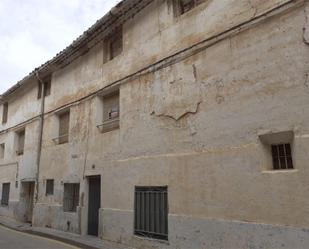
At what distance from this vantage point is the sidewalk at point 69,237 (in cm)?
830

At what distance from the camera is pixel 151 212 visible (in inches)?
307

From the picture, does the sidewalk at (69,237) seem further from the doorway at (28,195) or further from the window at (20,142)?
the window at (20,142)

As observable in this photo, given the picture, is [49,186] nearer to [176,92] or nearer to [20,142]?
[20,142]

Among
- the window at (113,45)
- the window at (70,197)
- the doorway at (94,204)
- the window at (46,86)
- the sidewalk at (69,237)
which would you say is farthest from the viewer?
the window at (46,86)

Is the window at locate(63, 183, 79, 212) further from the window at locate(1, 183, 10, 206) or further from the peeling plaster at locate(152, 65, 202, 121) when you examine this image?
the window at locate(1, 183, 10, 206)

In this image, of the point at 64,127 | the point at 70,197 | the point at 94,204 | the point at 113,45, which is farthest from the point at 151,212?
the point at 64,127

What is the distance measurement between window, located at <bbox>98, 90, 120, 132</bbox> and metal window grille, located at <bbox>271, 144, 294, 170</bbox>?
4796mm

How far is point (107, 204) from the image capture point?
9.06 meters

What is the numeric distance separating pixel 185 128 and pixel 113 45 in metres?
4.38

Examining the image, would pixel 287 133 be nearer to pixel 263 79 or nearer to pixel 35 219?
pixel 263 79

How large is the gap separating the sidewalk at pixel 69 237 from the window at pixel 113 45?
5120mm

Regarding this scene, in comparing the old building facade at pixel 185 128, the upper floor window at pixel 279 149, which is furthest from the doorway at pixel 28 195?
the upper floor window at pixel 279 149

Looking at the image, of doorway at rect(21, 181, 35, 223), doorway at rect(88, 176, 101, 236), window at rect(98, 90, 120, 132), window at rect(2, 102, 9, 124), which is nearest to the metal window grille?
window at rect(98, 90, 120, 132)

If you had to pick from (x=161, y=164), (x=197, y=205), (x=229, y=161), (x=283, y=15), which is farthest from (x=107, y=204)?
(x=283, y=15)
